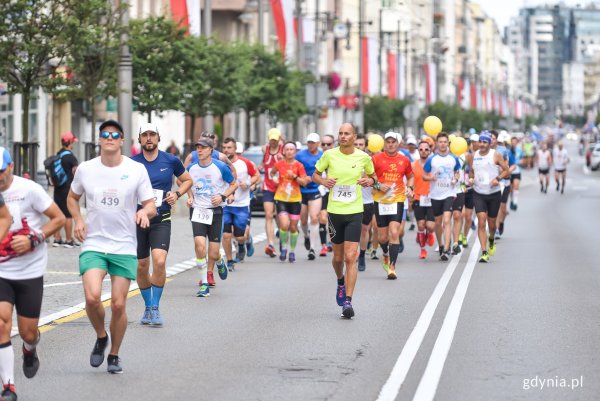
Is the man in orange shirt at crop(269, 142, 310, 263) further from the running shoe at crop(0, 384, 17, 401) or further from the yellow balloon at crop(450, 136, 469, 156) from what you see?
the running shoe at crop(0, 384, 17, 401)

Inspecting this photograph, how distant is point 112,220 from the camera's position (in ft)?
35.6

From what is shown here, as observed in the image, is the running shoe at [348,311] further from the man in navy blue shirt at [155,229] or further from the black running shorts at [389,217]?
the black running shorts at [389,217]

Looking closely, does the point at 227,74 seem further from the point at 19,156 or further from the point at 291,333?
the point at 291,333

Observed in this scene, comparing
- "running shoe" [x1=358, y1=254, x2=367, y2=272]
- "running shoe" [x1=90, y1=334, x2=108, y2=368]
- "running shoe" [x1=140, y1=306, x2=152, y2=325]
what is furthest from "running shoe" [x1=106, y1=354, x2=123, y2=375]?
"running shoe" [x1=358, y1=254, x2=367, y2=272]

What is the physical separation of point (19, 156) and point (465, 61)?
17523 centimetres

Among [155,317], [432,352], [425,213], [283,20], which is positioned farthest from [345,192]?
[283,20]

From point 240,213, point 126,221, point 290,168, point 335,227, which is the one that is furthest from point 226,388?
Answer: point 290,168

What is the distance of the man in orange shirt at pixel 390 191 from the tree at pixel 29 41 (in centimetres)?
737

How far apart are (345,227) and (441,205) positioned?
27.3 ft

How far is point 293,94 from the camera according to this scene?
56.1 meters

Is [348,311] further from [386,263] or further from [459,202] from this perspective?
[459,202]

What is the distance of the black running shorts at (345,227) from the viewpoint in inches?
579

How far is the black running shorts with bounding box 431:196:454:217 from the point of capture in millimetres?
22766

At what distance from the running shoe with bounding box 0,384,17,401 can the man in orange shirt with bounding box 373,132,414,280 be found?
10192 mm
